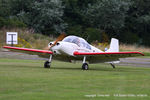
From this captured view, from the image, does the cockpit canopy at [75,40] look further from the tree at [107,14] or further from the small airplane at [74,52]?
the tree at [107,14]

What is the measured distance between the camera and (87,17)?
63938mm

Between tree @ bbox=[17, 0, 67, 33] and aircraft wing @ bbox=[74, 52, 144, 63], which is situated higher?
tree @ bbox=[17, 0, 67, 33]

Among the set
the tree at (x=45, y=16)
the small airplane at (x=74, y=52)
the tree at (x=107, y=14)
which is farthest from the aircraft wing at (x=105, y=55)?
the tree at (x=107, y=14)

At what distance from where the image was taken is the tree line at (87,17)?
57.4 metres

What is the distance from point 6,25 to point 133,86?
39.1m

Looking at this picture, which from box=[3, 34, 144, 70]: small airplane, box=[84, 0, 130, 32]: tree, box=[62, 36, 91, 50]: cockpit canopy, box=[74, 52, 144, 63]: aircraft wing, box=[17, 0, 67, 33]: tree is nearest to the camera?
box=[74, 52, 144, 63]: aircraft wing

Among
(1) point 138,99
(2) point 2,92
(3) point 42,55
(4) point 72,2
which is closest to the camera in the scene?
(1) point 138,99

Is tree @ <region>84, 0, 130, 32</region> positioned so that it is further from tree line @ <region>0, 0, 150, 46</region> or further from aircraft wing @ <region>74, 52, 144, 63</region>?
aircraft wing @ <region>74, 52, 144, 63</region>

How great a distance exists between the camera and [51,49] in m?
20.4

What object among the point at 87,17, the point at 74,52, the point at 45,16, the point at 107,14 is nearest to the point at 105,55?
the point at 74,52

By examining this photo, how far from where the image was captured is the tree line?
5741 cm

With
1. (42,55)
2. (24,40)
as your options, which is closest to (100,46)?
(24,40)

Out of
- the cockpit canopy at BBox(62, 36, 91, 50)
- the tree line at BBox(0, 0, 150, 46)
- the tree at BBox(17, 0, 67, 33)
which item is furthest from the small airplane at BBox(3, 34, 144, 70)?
the tree at BBox(17, 0, 67, 33)

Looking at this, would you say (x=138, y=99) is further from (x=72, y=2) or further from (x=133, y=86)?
(x=72, y=2)
